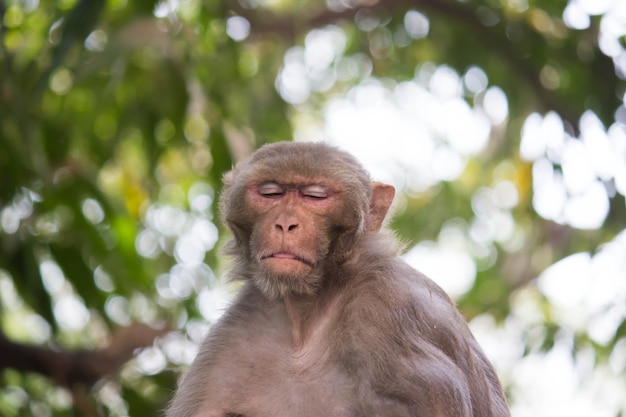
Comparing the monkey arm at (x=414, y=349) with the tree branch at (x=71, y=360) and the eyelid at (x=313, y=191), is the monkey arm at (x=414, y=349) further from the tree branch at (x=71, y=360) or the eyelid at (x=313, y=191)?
the tree branch at (x=71, y=360)

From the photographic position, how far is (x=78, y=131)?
1012cm

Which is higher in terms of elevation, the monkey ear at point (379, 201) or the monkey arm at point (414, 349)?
the monkey ear at point (379, 201)

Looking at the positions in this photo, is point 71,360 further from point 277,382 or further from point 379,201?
point 379,201

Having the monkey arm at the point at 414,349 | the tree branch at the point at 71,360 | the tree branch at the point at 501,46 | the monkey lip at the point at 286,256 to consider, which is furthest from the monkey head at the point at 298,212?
the tree branch at the point at 501,46

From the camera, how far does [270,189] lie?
18.8 feet

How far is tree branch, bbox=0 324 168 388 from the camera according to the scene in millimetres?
8391

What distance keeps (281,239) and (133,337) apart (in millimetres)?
3457

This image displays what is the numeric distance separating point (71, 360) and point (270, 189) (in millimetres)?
3389

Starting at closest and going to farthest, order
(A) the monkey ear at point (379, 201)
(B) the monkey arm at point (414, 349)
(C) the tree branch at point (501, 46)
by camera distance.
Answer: (B) the monkey arm at point (414, 349) → (A) the monkey ear at point (379, 201) → (C) the tree branch at point (501, 46)

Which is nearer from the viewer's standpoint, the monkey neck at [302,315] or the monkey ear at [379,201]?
the monkey neck at [302,315]

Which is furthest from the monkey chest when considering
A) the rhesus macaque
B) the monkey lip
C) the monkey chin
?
the monkey lip

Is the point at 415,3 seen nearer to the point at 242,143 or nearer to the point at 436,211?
the point at 242,143

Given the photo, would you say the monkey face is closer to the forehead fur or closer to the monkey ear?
the forehead fur

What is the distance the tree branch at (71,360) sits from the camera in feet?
27.5
